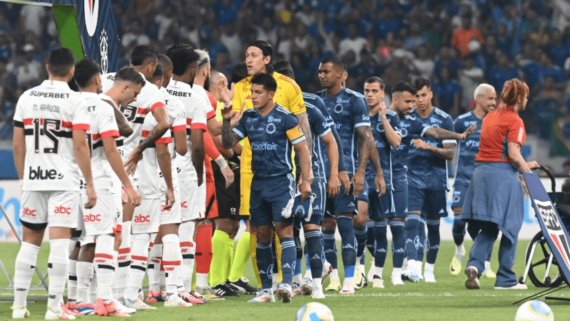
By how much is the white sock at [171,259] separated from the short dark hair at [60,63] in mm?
1851

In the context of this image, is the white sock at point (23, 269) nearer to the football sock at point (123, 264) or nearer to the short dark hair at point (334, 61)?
the football sock at point (123, 264)

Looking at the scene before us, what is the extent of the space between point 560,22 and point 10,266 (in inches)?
550

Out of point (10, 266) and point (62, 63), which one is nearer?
point (62, 63)

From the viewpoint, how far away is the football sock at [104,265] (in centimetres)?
734

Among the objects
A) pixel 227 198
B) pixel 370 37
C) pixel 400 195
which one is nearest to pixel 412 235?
pixel 400 195

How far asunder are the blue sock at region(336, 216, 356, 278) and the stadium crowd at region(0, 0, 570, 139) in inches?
428

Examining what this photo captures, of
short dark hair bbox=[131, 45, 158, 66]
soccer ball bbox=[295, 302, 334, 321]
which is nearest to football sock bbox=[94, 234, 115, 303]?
short dark hair bbox=[131, 45, 158, 66]

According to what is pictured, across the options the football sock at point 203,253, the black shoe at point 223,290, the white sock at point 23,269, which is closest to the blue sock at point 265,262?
the football sock at point 203,253

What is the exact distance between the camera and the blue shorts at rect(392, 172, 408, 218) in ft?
38.1

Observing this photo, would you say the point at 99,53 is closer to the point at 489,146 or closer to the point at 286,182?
the point at 286,182

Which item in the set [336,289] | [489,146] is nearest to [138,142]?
[336,289]

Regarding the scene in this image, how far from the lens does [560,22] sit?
72.0ft

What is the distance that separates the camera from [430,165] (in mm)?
12609

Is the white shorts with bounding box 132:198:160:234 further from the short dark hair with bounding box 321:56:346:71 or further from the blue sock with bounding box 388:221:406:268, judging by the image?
the blue sock with bounding box 388:221:406:268
